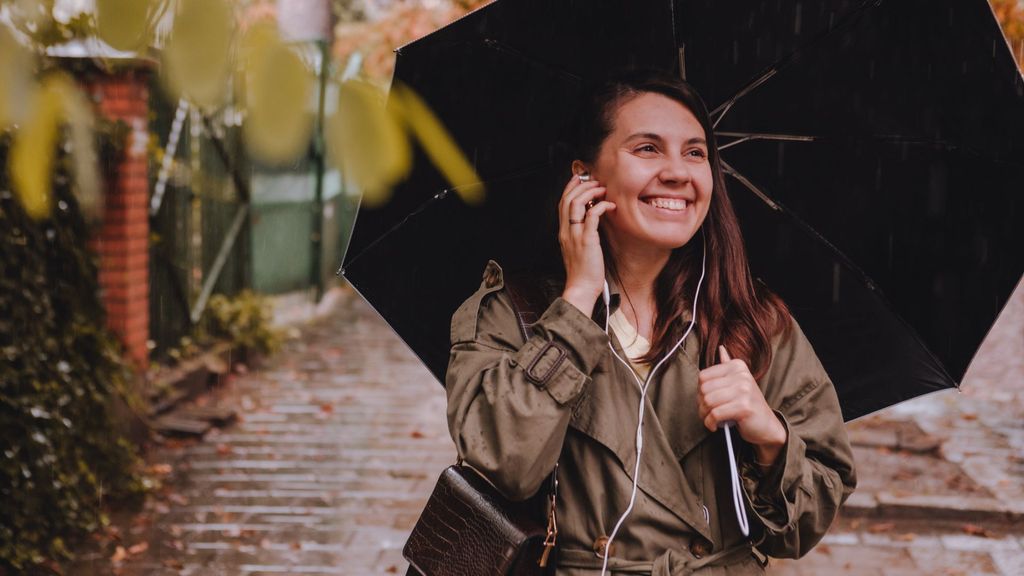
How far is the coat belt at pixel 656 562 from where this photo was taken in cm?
230

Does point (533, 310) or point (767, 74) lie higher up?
point (767, 74)

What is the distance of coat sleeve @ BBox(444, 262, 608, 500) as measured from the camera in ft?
7.32

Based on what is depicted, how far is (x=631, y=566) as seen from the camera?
2320mm

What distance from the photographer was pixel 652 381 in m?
2.49

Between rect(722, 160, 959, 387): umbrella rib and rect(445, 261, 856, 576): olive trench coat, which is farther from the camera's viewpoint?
rect(722, 160, 959, 387): umbrella rib

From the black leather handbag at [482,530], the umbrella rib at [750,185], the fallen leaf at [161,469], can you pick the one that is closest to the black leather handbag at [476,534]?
the black leather handbag at [482,530]

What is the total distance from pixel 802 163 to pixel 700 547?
1.27m

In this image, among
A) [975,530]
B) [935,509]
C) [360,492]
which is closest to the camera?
[975,530]

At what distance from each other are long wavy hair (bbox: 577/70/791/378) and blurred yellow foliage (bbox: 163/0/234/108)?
1.39 m

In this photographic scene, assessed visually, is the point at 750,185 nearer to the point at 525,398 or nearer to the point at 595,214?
the point at 595,214

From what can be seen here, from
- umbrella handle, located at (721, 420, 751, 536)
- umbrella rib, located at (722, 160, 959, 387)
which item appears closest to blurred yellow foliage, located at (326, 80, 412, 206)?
umbrella handle, located at (721, 420, 751, 536)

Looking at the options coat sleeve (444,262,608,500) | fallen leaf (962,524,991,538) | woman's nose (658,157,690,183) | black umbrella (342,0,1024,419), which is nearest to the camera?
coat sleeve (444,262,608,500)

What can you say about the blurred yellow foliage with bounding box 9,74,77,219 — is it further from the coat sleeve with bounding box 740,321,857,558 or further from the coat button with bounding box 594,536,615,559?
the coat sleeve with bounding box 740,321,857,558

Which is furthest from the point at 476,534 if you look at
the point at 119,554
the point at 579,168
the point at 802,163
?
the point at 119,554
